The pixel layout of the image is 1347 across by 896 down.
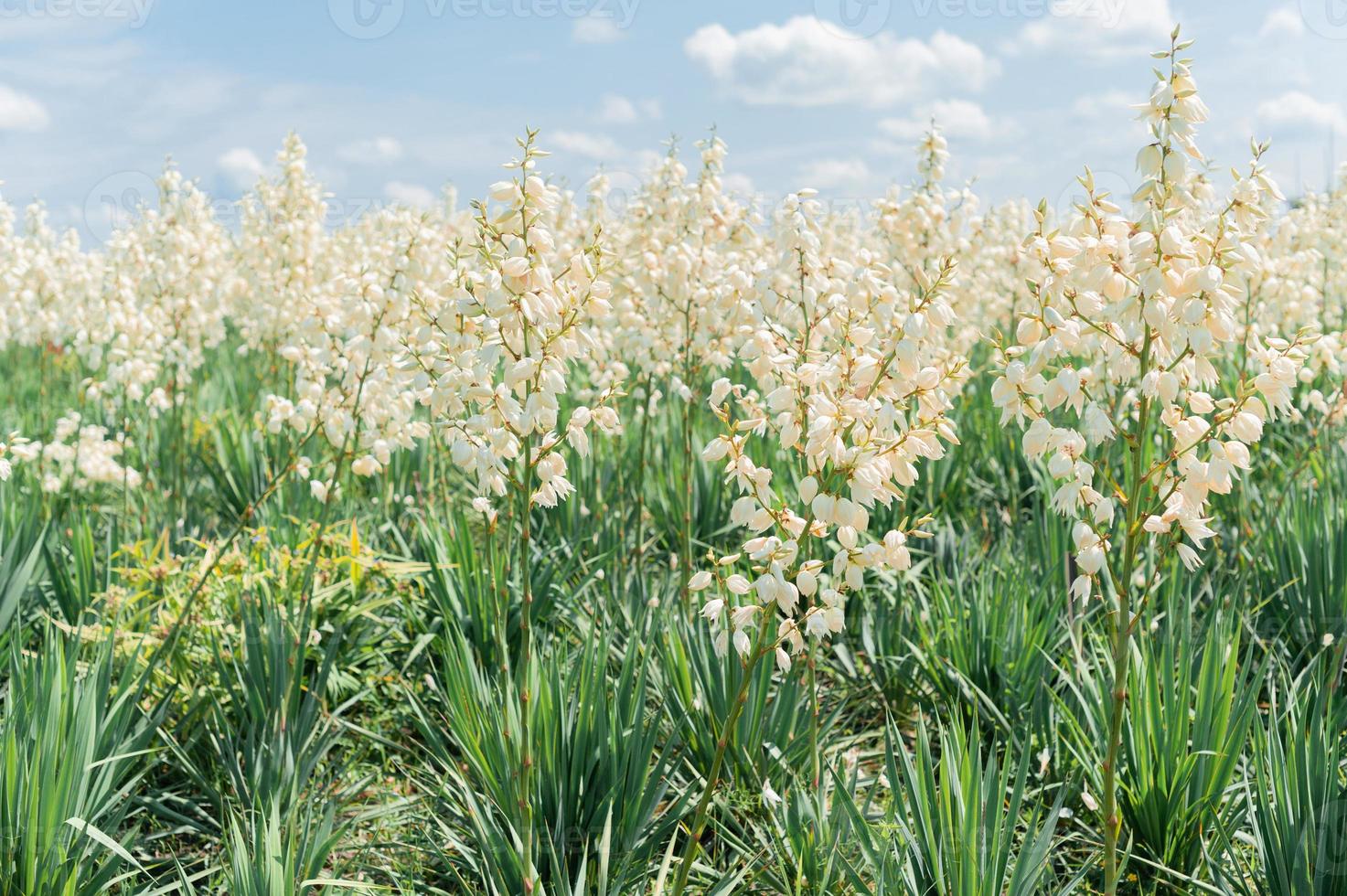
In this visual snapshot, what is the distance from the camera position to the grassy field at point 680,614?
6.85 feet

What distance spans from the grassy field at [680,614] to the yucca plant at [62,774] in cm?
2

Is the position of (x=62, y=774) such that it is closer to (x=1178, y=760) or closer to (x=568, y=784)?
(x=568, y=784)

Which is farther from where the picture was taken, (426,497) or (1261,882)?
(426,497)

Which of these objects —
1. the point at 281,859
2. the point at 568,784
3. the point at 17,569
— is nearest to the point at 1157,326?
the point at 568,784

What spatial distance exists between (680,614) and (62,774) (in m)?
1.89

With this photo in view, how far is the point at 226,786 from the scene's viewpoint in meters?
3.25

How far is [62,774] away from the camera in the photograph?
7.77ft

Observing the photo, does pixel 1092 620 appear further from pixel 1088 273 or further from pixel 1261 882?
pixel 1088 273

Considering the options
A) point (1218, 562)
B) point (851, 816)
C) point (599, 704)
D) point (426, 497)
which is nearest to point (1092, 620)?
point (1218, 562)

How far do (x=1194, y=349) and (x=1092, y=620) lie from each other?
7.59 feet

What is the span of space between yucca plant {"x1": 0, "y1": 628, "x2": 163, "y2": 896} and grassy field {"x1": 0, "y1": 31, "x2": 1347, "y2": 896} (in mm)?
16

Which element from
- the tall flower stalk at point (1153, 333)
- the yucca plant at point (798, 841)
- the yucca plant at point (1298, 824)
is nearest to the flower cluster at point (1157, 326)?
the tall flower stalk at point (1153, 333)

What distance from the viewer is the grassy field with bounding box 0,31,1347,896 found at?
2.09 metres

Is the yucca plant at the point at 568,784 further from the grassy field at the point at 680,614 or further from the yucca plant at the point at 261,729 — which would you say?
the yucca plant at the point at 261,729
